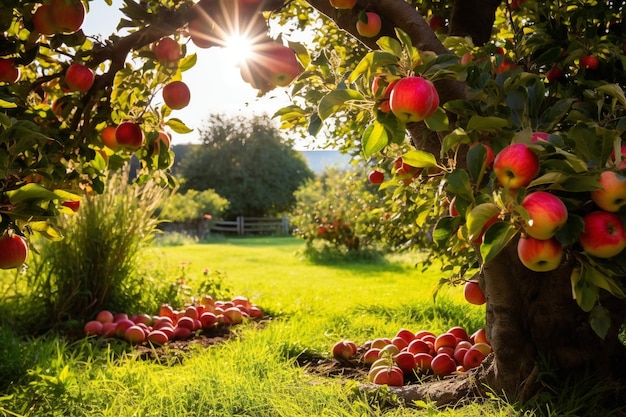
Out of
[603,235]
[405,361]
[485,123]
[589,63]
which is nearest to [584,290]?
[603,235]

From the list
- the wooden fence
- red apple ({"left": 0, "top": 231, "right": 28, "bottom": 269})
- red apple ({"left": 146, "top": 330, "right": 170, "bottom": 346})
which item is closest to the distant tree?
the wooden fence

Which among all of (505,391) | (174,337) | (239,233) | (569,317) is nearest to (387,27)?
(569,317)

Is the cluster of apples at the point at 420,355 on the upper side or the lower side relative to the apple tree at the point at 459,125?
lower

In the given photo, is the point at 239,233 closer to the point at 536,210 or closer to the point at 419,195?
the point at 419,195

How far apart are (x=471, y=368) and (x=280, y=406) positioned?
934 millimetres

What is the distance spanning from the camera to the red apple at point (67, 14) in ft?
5.94

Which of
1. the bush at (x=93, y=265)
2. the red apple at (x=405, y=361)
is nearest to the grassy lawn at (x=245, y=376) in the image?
the red apple at (x=405, y=361)

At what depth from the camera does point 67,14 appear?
1821 mm

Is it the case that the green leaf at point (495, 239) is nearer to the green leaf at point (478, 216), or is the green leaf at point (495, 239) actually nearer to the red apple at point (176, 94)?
the green leaf at point (478, 216)

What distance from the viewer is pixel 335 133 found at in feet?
14.7

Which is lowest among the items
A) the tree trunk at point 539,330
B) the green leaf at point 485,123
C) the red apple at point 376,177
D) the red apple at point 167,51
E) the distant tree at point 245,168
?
the tree trunk at point 539,330

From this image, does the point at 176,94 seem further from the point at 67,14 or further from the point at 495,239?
the point at 495,239

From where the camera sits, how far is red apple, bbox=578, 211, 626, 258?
4.55 ft

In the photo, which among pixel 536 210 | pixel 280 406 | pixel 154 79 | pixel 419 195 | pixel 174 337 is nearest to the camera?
pixel 536 210
